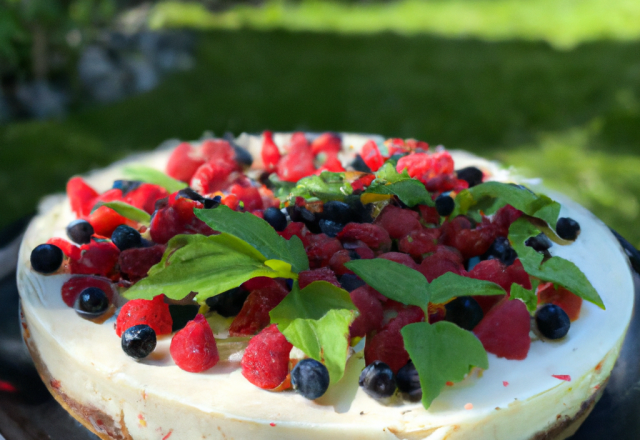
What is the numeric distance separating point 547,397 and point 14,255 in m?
1.34

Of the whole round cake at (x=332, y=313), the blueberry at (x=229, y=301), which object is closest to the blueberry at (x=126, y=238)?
the whole round cake at (x=332, y=313)

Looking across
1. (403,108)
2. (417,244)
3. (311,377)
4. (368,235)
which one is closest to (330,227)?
(368,235)

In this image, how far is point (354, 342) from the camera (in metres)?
1.12

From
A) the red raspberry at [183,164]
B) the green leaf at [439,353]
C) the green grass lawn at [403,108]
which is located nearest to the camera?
the green leaf at [439,353]

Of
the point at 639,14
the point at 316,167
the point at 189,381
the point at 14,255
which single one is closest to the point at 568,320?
the point at 189,381

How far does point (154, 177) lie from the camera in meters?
1.65

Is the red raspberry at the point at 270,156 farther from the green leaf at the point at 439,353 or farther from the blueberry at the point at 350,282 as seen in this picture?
the green leaf at the point at 439,353

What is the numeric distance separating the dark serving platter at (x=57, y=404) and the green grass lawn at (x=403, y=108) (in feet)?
6.96

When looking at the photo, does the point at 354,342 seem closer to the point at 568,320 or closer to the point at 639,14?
the point at 568,320

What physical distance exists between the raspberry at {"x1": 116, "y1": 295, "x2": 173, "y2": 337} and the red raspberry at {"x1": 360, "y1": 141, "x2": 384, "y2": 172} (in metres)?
0.69

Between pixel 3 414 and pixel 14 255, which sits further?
pixel 14 255

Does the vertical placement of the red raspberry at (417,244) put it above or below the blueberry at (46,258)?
above

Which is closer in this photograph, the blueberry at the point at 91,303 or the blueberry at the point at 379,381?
the blueberry at the point at 379,381

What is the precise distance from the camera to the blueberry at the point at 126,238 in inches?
51.9
